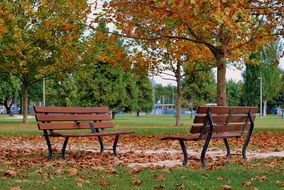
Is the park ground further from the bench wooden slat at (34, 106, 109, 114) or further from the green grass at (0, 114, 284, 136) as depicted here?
the green grass at (0, 114, 284, 136)

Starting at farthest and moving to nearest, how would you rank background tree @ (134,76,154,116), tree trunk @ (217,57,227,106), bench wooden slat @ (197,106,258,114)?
background tree @ (134,76,154,116) < tree trunk @ (217,57,227,106) < bench wooden slat @ (197,106,258,114)

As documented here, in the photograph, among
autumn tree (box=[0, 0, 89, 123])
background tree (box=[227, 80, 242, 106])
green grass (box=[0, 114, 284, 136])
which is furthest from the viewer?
background tree (box=[227, 80, 242, 106])

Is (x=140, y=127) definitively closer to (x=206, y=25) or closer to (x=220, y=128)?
(x=206, y=25)

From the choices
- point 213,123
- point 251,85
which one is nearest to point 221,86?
point 213,123

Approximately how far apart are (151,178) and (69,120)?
14.2 ft

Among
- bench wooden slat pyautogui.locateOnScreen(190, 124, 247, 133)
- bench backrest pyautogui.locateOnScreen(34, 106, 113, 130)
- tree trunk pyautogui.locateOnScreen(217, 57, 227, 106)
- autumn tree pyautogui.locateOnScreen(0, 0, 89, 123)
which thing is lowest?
bench wooden slat pyautogui.locateOnScreen(190, 124, 247, 133)

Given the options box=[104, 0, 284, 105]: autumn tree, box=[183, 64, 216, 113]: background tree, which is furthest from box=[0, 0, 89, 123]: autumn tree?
box=[104, 0, 284, 105]: autumn tree

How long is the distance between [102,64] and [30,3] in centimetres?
1982

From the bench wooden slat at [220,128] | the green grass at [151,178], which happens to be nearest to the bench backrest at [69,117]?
the green grass at [151,178]

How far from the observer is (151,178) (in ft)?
26.9

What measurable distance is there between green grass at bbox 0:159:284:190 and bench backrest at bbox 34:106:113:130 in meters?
2.02

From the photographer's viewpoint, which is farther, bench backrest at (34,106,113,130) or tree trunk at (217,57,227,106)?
tree trunk at (217,57,227,106)

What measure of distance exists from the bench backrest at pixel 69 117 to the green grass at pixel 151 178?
202 centimetres

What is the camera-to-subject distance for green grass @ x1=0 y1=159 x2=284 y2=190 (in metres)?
7.47
